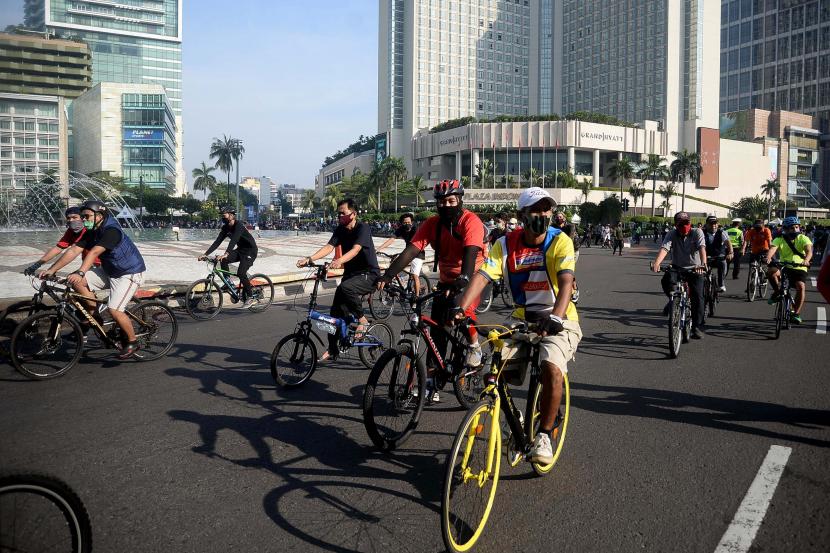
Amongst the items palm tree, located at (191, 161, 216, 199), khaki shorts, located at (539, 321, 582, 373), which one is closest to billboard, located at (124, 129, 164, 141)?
palm tree, located at (191, 161, 216, 199)

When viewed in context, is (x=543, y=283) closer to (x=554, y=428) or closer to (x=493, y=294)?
(x=554, y=428)

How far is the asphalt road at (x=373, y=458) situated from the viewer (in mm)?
3287

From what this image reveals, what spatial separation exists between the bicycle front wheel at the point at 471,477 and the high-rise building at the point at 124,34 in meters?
168

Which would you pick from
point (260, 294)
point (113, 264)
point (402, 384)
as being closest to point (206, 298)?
point (260, 294)

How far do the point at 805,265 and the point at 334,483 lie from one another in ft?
31.2

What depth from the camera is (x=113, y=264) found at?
716 centimetres

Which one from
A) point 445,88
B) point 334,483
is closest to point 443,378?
point 334,483

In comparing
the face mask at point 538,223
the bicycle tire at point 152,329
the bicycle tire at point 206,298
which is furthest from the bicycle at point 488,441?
the bicycle tire at point 206,298

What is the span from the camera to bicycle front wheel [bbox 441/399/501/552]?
2902 millimetres

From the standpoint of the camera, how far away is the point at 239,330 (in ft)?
31.9

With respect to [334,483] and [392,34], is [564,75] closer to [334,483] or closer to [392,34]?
[392,34]

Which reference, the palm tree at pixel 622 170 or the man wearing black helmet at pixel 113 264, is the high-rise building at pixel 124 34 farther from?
the man wearing black helmet at pixel 113 264

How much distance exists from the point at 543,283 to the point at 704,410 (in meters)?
2.62

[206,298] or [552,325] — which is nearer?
[552,325]
